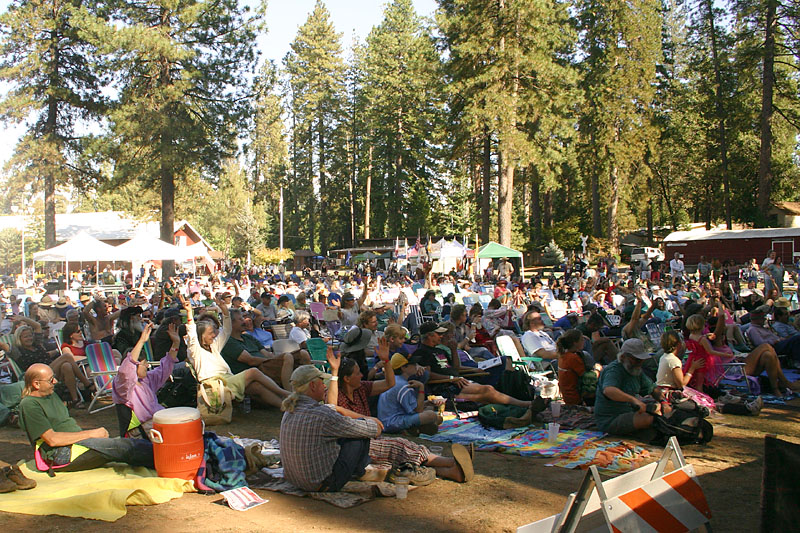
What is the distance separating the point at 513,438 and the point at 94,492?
11.5ft

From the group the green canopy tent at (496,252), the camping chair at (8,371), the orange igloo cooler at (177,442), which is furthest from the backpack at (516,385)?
the green canopy tent at (496,252)

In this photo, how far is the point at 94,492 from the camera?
13.9ft

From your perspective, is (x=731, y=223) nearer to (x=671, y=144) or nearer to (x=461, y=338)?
(x=671, y=144)

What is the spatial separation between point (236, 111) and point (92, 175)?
25.7 ft

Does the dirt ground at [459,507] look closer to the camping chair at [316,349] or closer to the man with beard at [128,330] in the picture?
the man with beard at [128,330]

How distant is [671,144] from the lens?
134 ft

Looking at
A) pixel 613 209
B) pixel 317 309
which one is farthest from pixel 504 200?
pixel 317 309

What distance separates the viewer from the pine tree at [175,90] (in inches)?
943

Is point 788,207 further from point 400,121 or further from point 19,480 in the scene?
point 19,480

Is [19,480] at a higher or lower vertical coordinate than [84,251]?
lower

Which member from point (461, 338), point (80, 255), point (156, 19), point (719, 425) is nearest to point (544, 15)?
point (156, 19)

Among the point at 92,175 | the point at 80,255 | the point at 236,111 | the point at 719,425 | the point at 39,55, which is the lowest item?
the point at 719,425

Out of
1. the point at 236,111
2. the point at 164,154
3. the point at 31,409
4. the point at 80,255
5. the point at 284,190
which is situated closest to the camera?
the point at 31,409

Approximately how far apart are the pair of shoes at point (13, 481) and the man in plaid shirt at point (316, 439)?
5.68 ft
